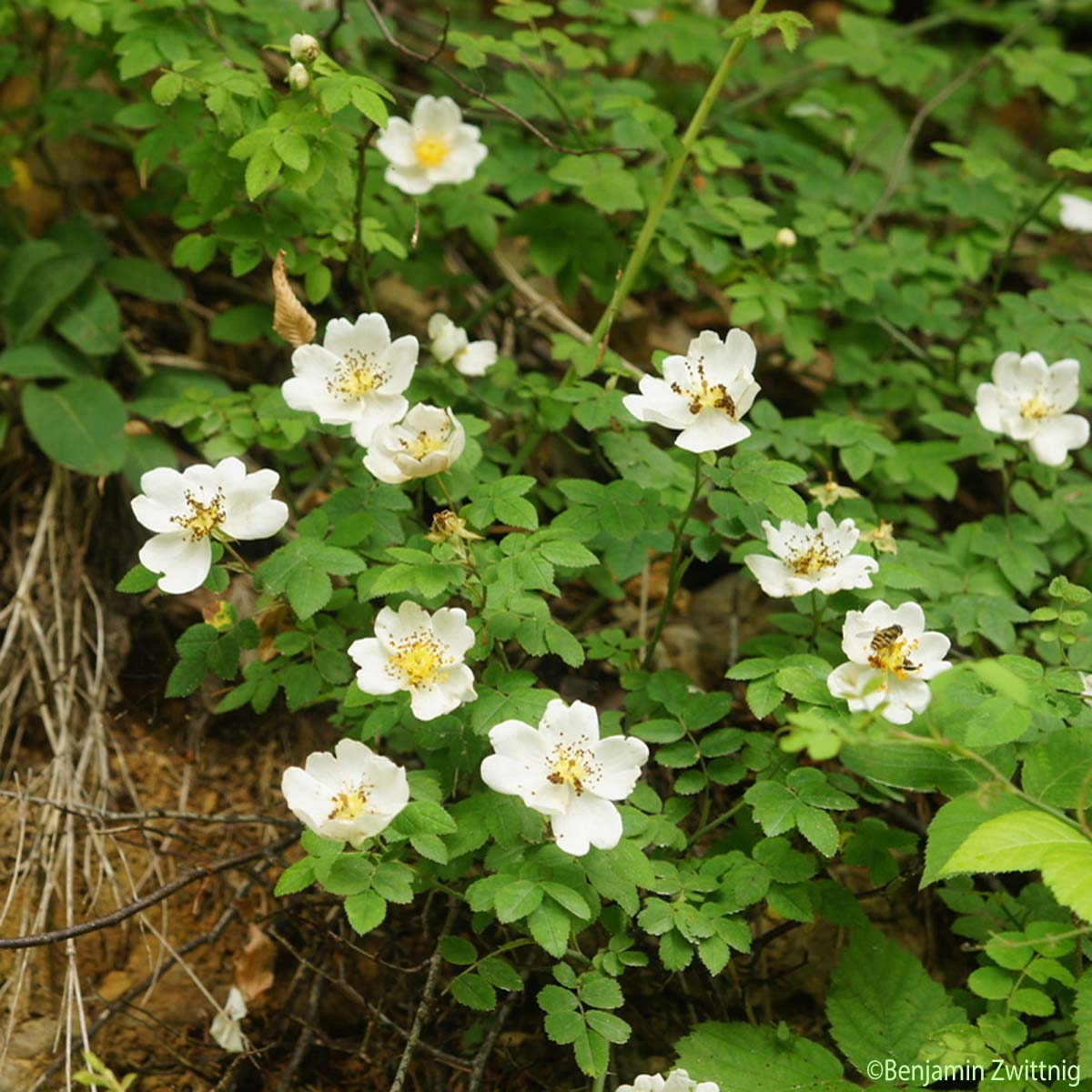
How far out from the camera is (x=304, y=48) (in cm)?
207

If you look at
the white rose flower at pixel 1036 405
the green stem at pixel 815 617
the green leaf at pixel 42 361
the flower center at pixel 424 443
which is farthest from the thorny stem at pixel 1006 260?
the green leaf at pixel 42 361

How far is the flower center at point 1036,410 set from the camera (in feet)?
8.37

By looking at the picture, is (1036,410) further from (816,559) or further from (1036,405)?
(816,559)

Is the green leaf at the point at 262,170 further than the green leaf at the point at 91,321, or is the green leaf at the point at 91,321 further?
the green leaf at the point at 91,321

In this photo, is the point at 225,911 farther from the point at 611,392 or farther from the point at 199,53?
the point at 199,53

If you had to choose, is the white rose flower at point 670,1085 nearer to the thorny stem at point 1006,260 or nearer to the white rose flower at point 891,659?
the white rose flower at point 891,659

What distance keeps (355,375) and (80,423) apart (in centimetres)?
100

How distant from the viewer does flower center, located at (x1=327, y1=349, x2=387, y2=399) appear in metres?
2.12

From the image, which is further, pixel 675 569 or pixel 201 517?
pixel 675 569

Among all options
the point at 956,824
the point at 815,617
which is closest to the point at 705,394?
the point at 815,617

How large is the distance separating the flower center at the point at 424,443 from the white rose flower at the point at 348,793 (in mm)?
526

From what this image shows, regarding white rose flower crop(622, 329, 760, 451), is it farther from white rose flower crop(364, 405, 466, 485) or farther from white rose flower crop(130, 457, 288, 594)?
white rose flower crop(130, 457, 288, 594)

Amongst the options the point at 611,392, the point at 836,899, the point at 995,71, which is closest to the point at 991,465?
the point at 611,392

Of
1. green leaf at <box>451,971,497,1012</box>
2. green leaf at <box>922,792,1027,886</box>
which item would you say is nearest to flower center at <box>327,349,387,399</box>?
green leaf at <box>451,971,497,1012</box>
